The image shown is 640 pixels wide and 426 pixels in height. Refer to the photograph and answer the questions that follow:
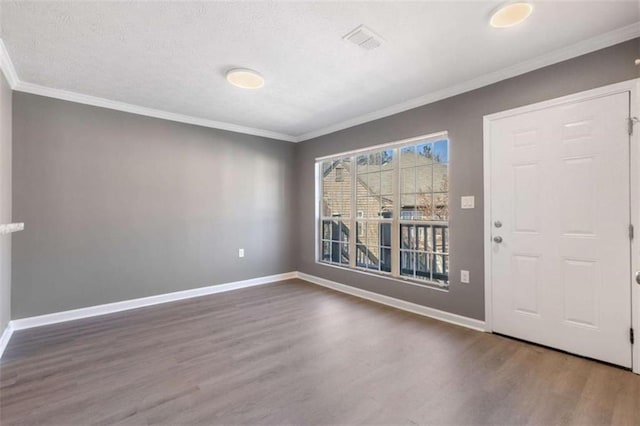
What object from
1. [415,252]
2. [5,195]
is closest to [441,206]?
[415,252]

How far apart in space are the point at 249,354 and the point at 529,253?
2.69m

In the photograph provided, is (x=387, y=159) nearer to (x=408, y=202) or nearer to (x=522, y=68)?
(x=408, y=202)

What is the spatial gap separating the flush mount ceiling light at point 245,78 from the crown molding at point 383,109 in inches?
61.9

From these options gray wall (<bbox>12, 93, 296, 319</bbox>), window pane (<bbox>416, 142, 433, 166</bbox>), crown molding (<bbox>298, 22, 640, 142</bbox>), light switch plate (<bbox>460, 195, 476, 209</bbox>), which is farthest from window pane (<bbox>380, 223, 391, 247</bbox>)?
gray wall (<bbox>12, 93, 296, 319</bbox>)

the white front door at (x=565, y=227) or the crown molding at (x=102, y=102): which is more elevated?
the crown molding at (x=102, y=102)

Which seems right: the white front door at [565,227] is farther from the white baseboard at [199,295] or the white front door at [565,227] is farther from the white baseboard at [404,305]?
the white baseboard at [199,295]

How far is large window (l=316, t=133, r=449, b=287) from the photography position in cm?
339

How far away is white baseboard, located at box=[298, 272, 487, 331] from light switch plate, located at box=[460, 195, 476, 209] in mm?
1180

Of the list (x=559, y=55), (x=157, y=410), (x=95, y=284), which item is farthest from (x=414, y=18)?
(x=95, y=284)

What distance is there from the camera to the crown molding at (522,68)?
2.16 meters

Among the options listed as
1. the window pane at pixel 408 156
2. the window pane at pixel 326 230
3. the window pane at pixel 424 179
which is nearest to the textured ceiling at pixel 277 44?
the window pane at pixel 408 156

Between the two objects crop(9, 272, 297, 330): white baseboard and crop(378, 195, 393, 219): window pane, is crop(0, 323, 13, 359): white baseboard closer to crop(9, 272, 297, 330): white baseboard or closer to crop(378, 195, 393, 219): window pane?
crop(9, 272, 297, 330): white baseboard

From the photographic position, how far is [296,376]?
2.08 metres

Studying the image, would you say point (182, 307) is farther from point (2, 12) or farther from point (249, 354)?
point (2, 12)
